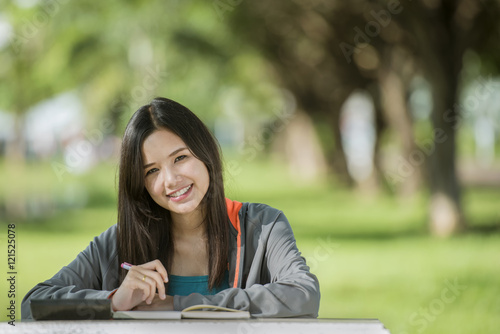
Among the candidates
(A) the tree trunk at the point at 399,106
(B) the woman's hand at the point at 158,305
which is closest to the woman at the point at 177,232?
(B) the woman's hand at the point at 158,305

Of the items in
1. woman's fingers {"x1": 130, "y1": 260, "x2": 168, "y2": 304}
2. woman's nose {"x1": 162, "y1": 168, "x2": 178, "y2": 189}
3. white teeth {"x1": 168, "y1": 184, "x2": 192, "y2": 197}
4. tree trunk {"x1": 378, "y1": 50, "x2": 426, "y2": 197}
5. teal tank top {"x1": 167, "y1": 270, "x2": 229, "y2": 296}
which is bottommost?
teal tank top {"x1": 167, "y1": 270, "x2": 229, "y2": 296}

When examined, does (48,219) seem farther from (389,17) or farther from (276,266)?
(276,266)

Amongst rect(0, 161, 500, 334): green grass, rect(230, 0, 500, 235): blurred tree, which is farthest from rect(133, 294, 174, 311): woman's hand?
rect(230, 0, 500, 235): blurred tree

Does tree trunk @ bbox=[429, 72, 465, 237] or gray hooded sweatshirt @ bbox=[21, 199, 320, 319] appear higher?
tree trunk @ bbox=[429, 72, 465, 237]

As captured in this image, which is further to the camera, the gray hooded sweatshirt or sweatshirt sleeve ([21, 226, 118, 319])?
sweatshirt sleeve ([21, 226, 118, 319])

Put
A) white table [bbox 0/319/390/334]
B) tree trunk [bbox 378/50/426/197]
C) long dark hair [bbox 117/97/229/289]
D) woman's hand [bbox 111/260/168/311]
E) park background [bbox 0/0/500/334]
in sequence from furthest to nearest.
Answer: tree trunk [bbox 378/50/426/197] < park background [bbox 0/0/500/334] < long dark hair [bbox 117/97/229/289] < woman's hand [bbox 111/260/168/311] < white table [bbox 0/319/390/334]

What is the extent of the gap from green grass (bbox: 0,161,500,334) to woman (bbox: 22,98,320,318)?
1.13 ft

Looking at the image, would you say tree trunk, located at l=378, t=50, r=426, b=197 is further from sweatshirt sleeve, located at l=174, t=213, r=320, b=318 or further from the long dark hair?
sweatshirt sleeve, located at l=174, t=213, r=320, b=318

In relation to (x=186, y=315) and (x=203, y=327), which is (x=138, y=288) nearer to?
(x=186, y=315)

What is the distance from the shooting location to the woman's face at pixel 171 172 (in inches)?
110

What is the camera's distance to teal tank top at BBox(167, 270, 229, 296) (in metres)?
2.96

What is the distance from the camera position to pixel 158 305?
2641 mm

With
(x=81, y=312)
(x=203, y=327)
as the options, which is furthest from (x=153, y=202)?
(x=203, y=327)

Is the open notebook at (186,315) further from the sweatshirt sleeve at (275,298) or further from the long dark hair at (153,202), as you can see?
the long dark hair at (153,202)
